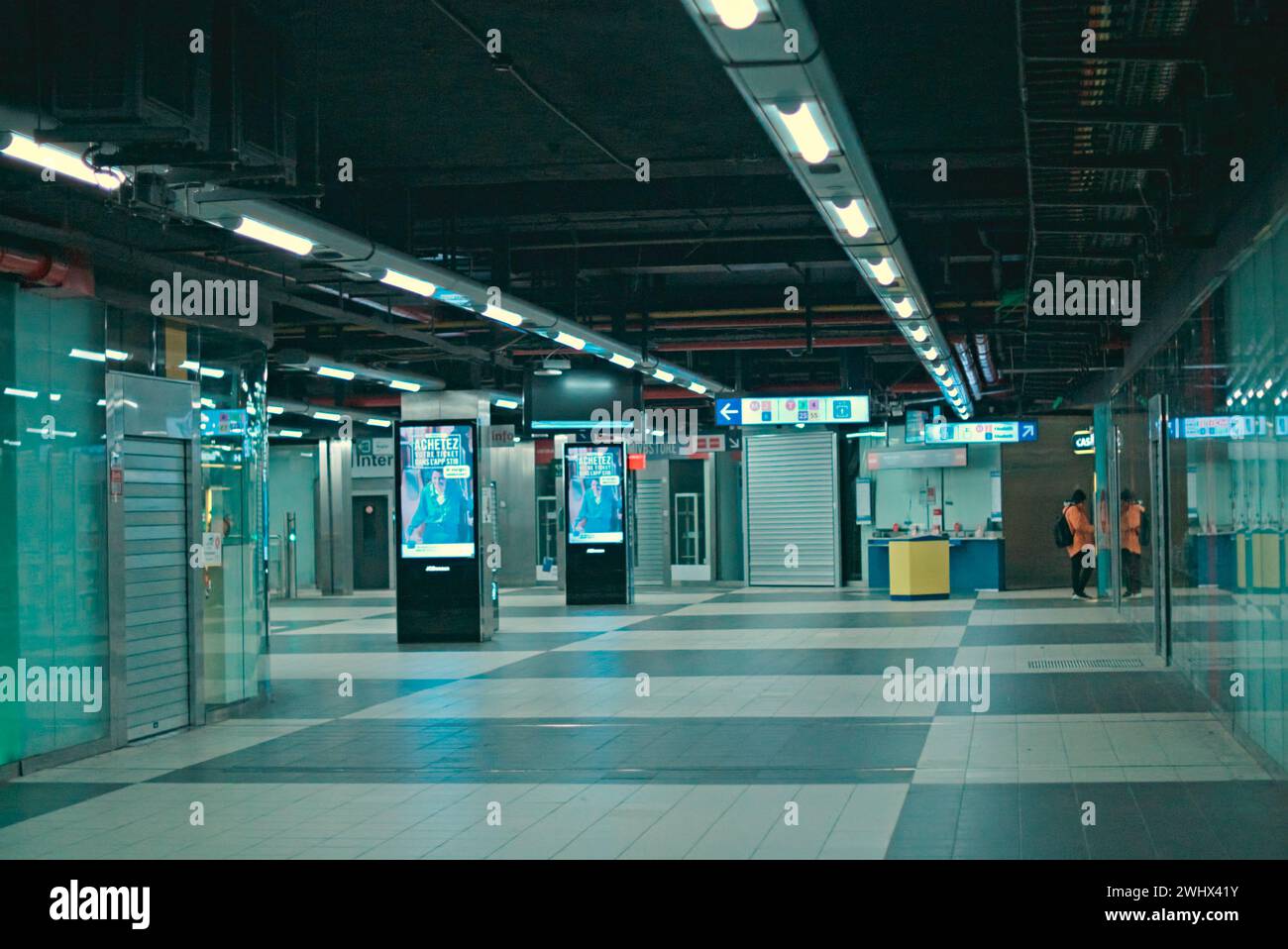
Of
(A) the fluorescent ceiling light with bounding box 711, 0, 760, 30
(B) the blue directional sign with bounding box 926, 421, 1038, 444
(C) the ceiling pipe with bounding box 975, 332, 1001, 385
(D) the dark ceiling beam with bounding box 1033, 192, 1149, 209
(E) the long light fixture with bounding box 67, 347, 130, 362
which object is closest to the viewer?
(A) the fluorescent ceiling light with bounding box 711, 0, 760, 30

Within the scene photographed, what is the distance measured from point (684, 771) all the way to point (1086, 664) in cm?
625

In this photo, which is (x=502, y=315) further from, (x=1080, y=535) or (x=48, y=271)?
(x=1080, y=535)

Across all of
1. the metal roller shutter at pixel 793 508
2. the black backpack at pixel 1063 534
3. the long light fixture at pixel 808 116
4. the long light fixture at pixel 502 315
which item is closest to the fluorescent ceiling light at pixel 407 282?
the long light fixture at pixel 502 315

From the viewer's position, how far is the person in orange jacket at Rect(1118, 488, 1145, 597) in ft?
56.2

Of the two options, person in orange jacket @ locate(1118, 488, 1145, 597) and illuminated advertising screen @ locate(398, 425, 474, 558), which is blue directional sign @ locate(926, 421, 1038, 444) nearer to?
person in orange jacket @ locate(1118, 488, 1145, 597)

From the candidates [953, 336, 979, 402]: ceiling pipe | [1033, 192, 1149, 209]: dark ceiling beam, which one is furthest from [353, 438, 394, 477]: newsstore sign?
[1033, 192, 1149, 209]: dark ceiling beam

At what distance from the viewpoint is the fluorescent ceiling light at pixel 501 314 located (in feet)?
43.6

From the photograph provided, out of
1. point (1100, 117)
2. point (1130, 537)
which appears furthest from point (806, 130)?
point (1130, 537)

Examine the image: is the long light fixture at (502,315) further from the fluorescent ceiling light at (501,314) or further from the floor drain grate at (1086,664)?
the floor drain grate at (1086,664)

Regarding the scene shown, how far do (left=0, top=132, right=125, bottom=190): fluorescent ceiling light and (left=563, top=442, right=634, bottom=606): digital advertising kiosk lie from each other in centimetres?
1679

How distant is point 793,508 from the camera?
30.3 meters

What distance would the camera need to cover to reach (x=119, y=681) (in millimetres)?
9820

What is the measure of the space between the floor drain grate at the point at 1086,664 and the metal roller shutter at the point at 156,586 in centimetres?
715
